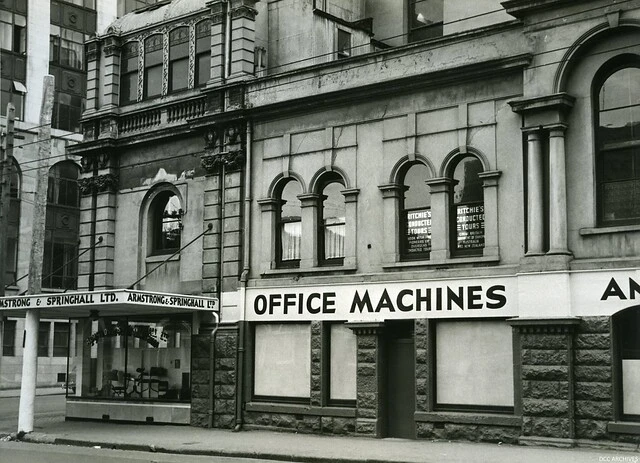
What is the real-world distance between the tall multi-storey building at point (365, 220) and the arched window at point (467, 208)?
0.16ft

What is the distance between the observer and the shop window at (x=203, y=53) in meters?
26.3

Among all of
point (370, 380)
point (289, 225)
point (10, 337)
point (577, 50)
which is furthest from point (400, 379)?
point (10, 337)

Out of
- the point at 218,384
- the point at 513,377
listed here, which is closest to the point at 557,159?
the point at 513,377

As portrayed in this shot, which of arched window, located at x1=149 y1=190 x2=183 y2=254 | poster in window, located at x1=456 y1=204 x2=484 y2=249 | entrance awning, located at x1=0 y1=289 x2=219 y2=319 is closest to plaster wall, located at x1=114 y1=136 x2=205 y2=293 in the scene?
arched window, located at x1=149 y1=190 x2=183 y2=254

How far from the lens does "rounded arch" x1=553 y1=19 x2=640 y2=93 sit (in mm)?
18375

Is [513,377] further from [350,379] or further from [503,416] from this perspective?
[350,379]

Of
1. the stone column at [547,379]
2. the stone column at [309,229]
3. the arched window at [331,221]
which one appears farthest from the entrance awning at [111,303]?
the stone column at [547,379]

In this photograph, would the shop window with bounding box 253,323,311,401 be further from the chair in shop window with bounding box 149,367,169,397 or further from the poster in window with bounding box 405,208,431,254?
the poster in window with bounding box 405,208,431,254

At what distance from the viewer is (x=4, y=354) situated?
47.1 m

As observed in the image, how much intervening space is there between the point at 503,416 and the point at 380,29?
13477 mm

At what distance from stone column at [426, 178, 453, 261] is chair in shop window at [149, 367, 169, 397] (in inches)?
361

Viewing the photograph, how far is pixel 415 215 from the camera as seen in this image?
70.3 feet

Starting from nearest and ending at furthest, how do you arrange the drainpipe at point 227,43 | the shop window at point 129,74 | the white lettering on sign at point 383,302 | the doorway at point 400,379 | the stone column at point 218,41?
the white lettering on sign at point 383,302, the doorway at point 400,379, the drainpipe at point 227,43, the stone column at point 218,41, the shop window at point 129,74

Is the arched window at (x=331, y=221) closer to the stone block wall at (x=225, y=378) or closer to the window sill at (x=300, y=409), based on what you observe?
the stone block wall at (x=225, y=378)
